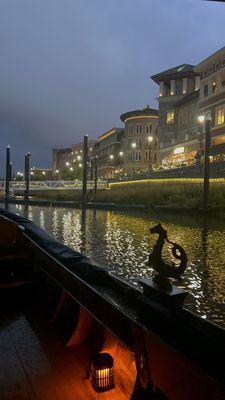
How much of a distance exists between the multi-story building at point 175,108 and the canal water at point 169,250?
39.2 m

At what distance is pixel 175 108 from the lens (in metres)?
68.2

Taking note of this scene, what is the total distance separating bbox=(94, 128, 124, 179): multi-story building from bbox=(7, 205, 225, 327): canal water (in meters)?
76.4

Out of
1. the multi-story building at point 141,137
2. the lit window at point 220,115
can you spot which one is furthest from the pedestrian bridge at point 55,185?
the lit window at point 220,115

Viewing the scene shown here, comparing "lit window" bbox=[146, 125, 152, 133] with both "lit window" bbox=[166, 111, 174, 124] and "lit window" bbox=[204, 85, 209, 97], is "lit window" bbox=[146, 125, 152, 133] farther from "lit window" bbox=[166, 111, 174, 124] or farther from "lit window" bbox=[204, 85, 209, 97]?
"lit window" bbox=[204, 85, 209, 97]

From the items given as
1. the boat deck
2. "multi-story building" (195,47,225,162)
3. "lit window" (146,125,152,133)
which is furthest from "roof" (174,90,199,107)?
the boat deck

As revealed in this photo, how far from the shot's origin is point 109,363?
404 cm

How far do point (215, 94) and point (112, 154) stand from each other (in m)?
58.7

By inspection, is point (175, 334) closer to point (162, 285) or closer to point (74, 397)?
point (162, 285)

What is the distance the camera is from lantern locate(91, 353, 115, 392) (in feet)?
12.9

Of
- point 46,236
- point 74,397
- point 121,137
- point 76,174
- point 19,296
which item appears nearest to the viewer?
point 74,397

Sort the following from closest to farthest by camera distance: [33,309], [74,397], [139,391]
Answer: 1. [139,391]
2. [74,397]
3. [33,309]

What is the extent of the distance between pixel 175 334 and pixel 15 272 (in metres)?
4.98

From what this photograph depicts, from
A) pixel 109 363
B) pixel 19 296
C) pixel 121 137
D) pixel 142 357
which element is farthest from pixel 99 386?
pixel 121 137

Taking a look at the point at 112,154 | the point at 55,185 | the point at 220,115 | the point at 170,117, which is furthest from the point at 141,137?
the point at 220,115
